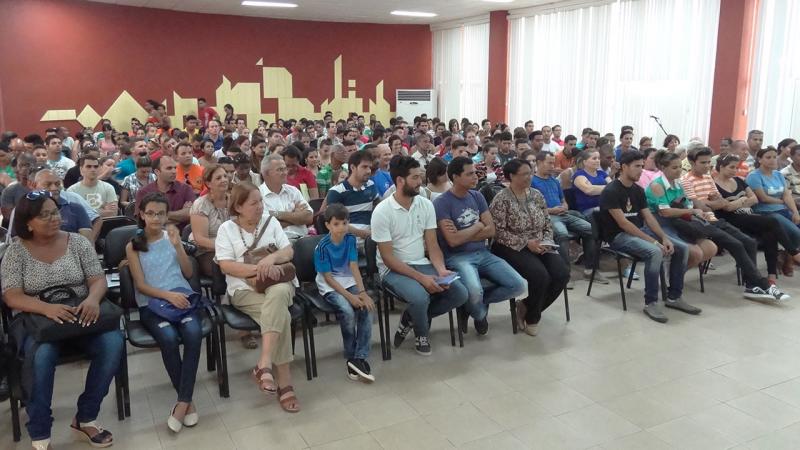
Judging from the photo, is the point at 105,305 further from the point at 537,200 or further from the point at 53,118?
the point at 53,118

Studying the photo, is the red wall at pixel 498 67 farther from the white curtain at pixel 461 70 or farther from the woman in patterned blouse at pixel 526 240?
the woman in patterned blouse at pixel 526 240

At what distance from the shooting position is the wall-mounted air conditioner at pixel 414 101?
50.6ft

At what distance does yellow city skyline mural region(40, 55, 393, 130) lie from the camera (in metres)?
12.1

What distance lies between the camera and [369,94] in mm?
15383

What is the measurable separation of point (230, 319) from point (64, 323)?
31.4 inches

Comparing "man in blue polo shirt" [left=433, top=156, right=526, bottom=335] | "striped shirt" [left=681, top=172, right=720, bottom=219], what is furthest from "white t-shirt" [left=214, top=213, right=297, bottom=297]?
"striped shirt" [left=681, top=172, right=720, bottom=219]

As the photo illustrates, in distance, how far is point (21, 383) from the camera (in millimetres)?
2742

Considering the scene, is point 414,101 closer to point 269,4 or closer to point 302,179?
point 269,4

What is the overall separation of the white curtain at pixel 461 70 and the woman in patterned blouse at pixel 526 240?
10.0 metres

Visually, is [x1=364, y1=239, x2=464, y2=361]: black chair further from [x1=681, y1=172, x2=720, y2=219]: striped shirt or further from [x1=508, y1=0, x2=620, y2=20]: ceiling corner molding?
[x1=508, y1=0, x2=620, y2=20]: ceiling corner molding

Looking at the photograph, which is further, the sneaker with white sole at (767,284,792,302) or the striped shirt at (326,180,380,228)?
the sneaker with white sole at (767,284,792,302)

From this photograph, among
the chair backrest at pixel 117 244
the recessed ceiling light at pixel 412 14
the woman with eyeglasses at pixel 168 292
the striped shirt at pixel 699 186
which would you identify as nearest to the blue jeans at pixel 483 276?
the woman with eyeglasses at pixel 168 292

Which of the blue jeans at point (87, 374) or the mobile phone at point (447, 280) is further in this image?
the mobile phone at point (447, 280)

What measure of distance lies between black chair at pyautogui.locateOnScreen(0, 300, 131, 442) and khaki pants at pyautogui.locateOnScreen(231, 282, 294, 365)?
0.68 metres
